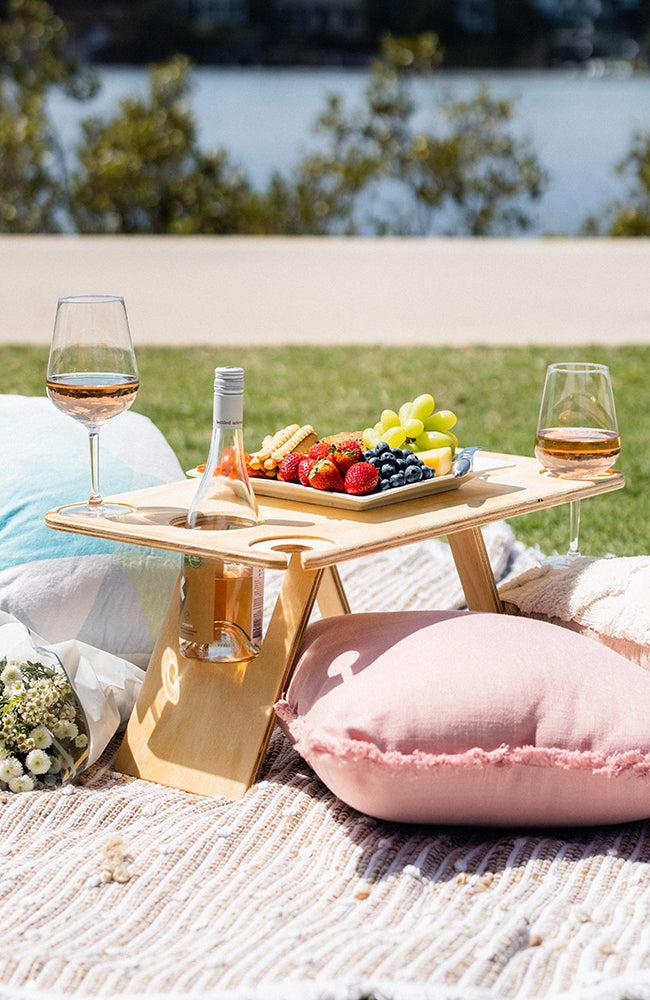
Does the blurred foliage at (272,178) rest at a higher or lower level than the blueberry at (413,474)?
higher

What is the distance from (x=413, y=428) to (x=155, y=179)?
778 centimetres

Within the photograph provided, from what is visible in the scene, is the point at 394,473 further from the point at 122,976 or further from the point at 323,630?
the point at 122,976

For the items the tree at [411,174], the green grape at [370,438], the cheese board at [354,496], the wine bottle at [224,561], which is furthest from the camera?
the tree at [411,174]

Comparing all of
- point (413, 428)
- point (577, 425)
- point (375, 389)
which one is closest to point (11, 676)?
point (413, 428)

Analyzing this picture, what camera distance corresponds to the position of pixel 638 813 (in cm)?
240

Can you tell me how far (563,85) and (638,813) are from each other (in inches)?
642

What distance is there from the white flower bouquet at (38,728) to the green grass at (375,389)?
→ 2.32 m

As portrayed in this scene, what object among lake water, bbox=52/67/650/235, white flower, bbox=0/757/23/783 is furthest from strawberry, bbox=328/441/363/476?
lake water, bbox=52/67/650/235

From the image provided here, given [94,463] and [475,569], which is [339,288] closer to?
[475,569]

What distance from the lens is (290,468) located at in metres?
2.66

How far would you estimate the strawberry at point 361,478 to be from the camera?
8.42ft

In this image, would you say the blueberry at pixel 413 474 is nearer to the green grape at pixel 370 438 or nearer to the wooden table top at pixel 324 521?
the wooden table top at pixel 324 521

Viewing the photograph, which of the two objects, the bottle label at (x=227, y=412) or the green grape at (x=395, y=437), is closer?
the bottle label at (x=227, y=412)

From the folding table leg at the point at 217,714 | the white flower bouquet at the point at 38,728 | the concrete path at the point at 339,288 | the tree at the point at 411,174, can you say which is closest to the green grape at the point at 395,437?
the folding table leg at the point at 217,714
